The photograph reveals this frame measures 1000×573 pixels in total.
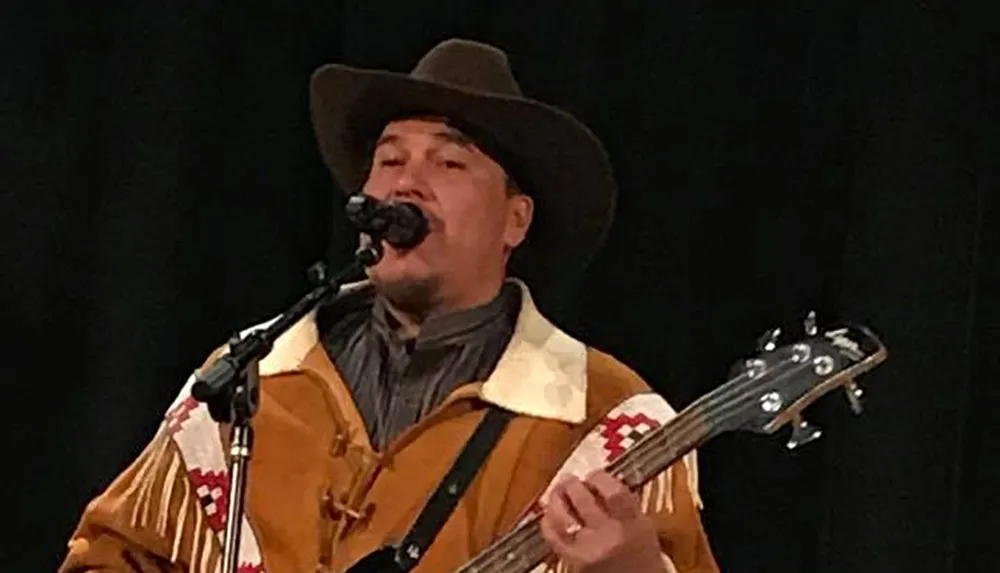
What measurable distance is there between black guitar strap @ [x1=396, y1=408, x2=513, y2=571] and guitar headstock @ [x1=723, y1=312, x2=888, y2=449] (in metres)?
0.27

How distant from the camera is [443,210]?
2.15 meters

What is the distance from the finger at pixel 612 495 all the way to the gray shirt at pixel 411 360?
0.27 m

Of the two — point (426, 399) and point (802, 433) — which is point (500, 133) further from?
point (802, 433)

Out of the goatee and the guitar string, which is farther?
the goatee

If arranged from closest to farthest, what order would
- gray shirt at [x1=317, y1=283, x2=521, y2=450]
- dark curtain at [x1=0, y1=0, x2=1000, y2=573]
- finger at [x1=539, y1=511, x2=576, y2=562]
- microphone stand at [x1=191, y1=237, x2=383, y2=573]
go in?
microphone stand at [x1=191, y1=237, x2=383, y2=573]
finger at [x1=539, y1=511, x2=576, y2=562]
gray shirt at [x1=317, y1=283, x2=521, y2=450]
dark curtain at [x1=0, y1=0, x2=1000, y2=573]

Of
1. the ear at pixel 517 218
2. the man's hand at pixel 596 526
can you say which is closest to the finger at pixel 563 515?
the man's hand at pixel 596 526

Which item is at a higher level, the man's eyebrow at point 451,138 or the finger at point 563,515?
the man's eyebrow at point 451,138

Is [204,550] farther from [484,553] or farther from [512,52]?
[512,52]

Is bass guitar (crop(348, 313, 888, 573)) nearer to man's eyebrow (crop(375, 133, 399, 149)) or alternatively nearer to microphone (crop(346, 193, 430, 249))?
microphone (crop(346, 193, 430, 249))

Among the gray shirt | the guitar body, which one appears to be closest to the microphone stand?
the guitar body

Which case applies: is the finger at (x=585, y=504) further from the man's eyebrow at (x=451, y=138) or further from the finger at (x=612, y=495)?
the man's eyebrow at (x=451, y=138)

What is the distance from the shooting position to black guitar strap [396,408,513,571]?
2.04 meters

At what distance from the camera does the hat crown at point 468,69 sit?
87.3 inches

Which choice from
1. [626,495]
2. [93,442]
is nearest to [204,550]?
[626,495]
